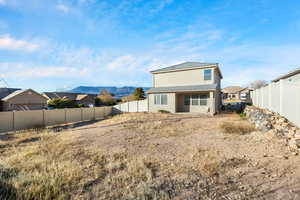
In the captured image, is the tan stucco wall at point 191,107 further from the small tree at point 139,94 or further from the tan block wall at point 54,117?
the tan block wall at point 54,117

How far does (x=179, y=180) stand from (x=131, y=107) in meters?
16.9

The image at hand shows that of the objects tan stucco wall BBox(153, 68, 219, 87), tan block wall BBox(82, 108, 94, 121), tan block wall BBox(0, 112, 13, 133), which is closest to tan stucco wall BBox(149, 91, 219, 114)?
tan stucco wall BBox(153, 68, 219, 87)

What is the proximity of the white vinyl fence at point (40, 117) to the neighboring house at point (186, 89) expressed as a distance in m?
7.63

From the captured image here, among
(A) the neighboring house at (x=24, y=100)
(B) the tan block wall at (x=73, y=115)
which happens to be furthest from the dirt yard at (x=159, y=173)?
(A) the neighboring house at (x=24, y=100)

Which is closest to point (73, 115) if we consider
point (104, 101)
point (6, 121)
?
point (6, 121)

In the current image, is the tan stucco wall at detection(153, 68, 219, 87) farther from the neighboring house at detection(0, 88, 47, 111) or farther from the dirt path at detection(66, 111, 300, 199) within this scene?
the neighboring house at detection(0, 88, 47, 111)

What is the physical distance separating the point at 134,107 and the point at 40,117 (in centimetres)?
1022

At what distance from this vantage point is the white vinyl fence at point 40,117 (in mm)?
10688

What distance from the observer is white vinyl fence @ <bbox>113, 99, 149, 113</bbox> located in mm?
18087

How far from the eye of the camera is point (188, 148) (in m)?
5.07

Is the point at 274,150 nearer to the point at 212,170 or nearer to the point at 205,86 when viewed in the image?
the point at 212,170

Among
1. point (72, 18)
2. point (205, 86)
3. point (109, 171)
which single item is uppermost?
point (72, 18)

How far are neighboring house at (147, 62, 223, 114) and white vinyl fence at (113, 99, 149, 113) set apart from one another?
Result: 1058 millimetres

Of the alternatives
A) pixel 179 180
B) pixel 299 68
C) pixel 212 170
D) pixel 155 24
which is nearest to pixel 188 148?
pixel 212 170
